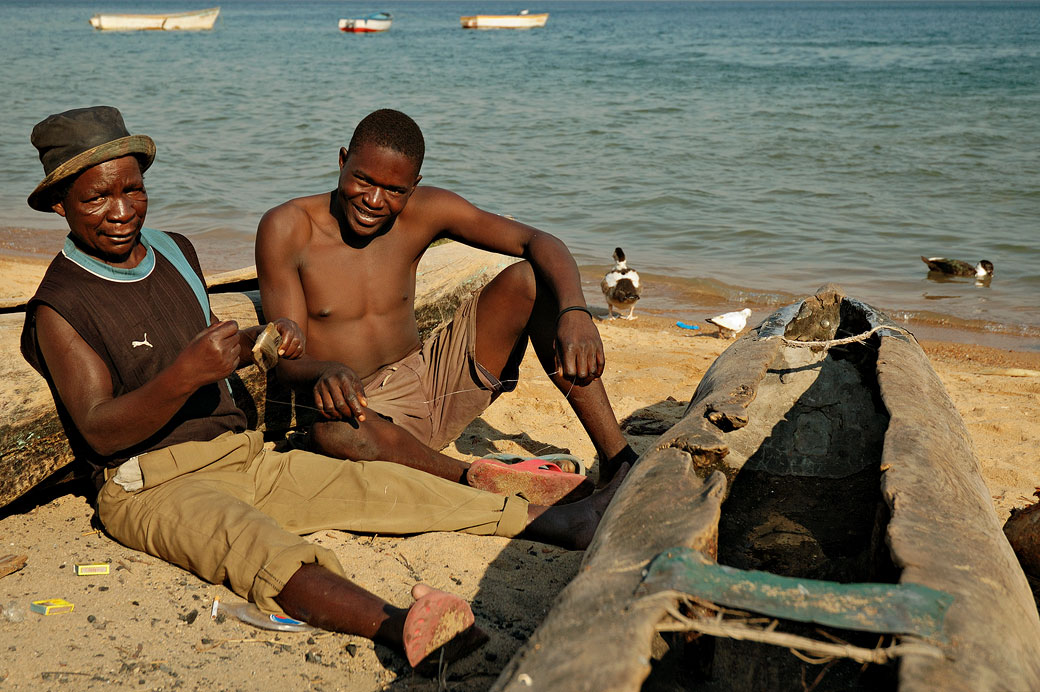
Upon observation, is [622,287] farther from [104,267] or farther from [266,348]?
[104,267]

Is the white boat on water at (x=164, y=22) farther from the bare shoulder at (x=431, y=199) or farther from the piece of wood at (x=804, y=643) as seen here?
the piece of wood at (x=804, y=643)

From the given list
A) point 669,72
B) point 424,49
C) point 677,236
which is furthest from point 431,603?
point 424,49

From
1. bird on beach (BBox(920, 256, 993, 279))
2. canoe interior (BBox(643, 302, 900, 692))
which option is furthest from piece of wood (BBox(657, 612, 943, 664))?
bird on beach (BBox(920, 256, 993, 279))

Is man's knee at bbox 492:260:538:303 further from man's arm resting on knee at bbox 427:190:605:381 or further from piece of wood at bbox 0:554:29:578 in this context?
piece of wood at bbox 0:554:29:578

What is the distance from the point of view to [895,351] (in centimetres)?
357

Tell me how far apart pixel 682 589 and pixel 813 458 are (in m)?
2.23

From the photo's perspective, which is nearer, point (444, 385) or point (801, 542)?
point (801, 542)

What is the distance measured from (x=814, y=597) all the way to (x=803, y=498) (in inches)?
75.4

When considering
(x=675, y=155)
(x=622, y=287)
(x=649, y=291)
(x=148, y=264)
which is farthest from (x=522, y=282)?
(x=675, y=155)

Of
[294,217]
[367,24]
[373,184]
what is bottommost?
[294,217]

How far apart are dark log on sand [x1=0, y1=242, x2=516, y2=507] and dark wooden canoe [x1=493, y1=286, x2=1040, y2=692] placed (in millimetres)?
1687

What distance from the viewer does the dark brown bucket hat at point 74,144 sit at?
2.73 meters

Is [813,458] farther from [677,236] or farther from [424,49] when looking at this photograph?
[424,49]

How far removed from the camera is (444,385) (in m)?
3.79
